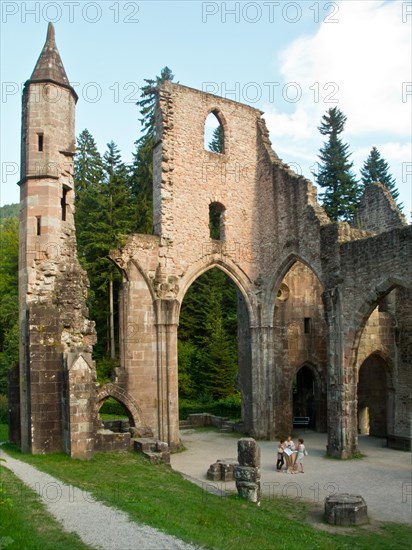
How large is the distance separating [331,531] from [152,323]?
941 cm

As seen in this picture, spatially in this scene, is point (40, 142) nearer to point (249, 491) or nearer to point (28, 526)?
point (249, 491)

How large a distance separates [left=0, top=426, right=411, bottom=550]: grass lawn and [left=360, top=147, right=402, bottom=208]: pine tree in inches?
1205

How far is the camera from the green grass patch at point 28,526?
638 cm

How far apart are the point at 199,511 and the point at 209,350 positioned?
24.7 metres

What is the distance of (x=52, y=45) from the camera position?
14.8 meters

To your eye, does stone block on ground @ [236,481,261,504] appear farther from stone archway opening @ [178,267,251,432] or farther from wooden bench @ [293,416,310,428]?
stone archway opening @ [178,267,251,432]

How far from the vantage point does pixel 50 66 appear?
14.4 metres

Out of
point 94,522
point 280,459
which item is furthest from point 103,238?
point 94,522

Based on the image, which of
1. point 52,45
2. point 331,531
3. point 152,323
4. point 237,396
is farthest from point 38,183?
point 237,396

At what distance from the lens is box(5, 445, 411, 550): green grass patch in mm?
7685

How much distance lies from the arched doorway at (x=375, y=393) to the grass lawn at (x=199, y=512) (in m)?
9.98

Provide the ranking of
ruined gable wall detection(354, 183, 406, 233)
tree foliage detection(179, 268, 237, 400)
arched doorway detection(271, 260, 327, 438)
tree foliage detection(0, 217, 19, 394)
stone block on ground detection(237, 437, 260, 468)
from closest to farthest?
1. stone block on ground detection(237, 437, 260, 468)
2. ruined gable wall detection(354, 183, 406, 233)
3. arched doorway detection(271, 260, 327, 438)
4. tree foliage detection(0, 217, 19, 394)
5. tree foliage detection(179, 268, 237, 400)

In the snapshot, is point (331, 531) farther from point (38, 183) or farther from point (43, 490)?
point (38, 183)

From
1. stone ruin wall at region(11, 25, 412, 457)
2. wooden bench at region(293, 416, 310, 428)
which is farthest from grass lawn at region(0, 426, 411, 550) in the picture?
wooden bench at region(293, 416, 310, 428)
